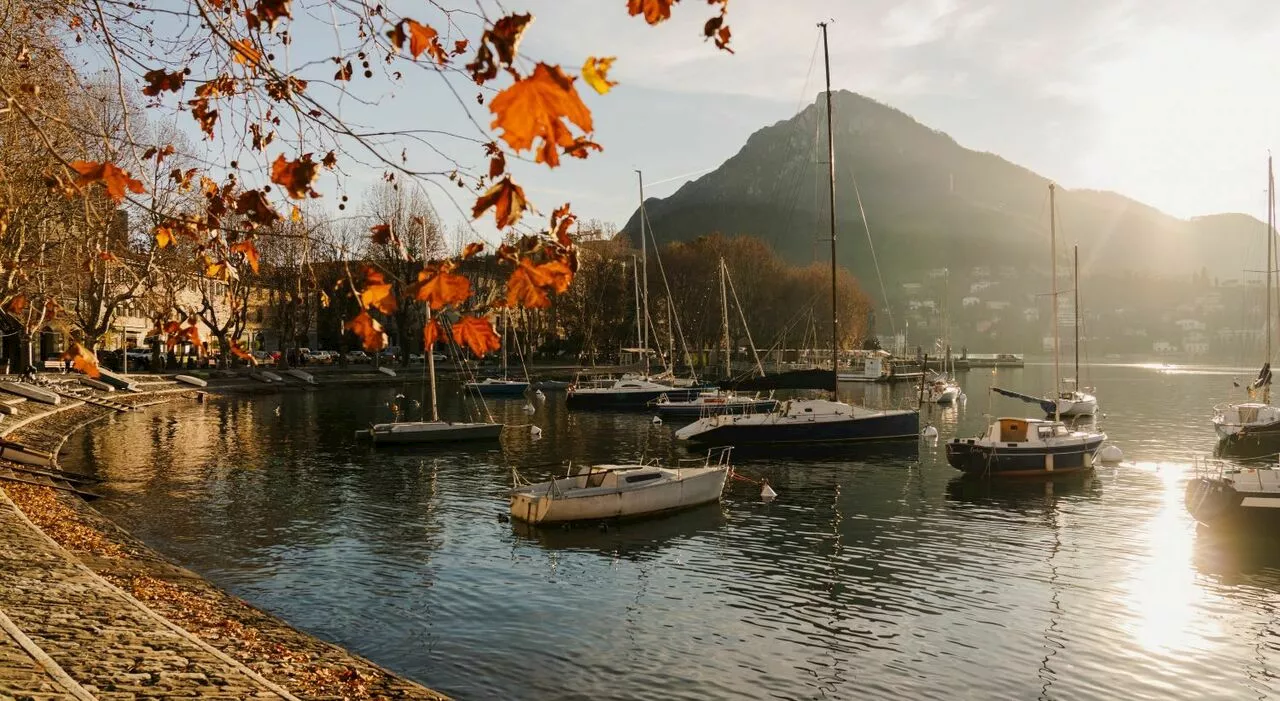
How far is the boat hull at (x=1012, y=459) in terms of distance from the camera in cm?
3812

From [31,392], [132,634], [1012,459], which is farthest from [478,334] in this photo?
[31,392]

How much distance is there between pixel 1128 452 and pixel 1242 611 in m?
31.3

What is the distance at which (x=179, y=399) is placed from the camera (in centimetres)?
7206

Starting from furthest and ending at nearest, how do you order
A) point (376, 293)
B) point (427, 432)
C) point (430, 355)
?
1. point (427, 432)
2. point (430, 355)
3. point (376, 293)

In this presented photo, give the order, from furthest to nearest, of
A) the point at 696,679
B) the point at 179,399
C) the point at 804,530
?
1. the point at 179,399
2. the point at 804,530
3. the point at 696,679

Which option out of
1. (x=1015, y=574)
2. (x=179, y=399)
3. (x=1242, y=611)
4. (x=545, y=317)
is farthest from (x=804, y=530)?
(x=545, y=317)

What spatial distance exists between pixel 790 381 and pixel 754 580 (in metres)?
32.8

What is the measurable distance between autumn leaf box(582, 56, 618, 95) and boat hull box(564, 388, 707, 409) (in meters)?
70.1

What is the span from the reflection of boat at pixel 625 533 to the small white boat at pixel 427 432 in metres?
20.4

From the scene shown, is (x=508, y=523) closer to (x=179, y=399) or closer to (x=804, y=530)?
(x=804, y=530)

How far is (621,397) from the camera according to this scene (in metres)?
75.6

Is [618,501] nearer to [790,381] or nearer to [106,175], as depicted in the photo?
[106,175]

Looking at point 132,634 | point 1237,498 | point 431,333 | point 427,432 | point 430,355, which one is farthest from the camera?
point 427,432

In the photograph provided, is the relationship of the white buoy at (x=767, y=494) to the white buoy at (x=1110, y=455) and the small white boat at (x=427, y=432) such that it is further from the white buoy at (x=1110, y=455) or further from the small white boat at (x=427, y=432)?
the white buoy at (x=1110, y=455)
